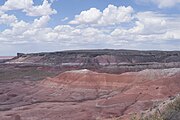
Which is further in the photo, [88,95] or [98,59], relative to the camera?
[98,59]

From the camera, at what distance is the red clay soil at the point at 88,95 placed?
51125 millimetres

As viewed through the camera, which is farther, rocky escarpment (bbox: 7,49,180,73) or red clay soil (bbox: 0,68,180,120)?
rocky escarpment (bbox: 7,49,180,73)

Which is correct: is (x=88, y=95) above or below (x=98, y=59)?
below

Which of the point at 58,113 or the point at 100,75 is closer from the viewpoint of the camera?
the point at 58,113

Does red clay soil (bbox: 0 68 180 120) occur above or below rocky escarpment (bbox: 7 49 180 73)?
below

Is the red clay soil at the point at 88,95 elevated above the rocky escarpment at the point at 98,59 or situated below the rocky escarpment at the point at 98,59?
below

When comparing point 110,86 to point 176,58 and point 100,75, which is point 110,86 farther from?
point 176,58

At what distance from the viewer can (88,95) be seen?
221 ft

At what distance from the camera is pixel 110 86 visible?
232 ft

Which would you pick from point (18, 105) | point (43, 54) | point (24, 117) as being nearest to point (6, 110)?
point (18, 105)

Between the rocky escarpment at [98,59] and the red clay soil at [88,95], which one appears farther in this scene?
the rocky escarpment at [98,59]

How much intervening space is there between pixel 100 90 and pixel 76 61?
57.9 meters

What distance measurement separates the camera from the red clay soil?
2013 inches

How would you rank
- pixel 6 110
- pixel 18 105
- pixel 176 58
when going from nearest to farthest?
pixel 6 110, pixel 18 105, pixel 176 58
